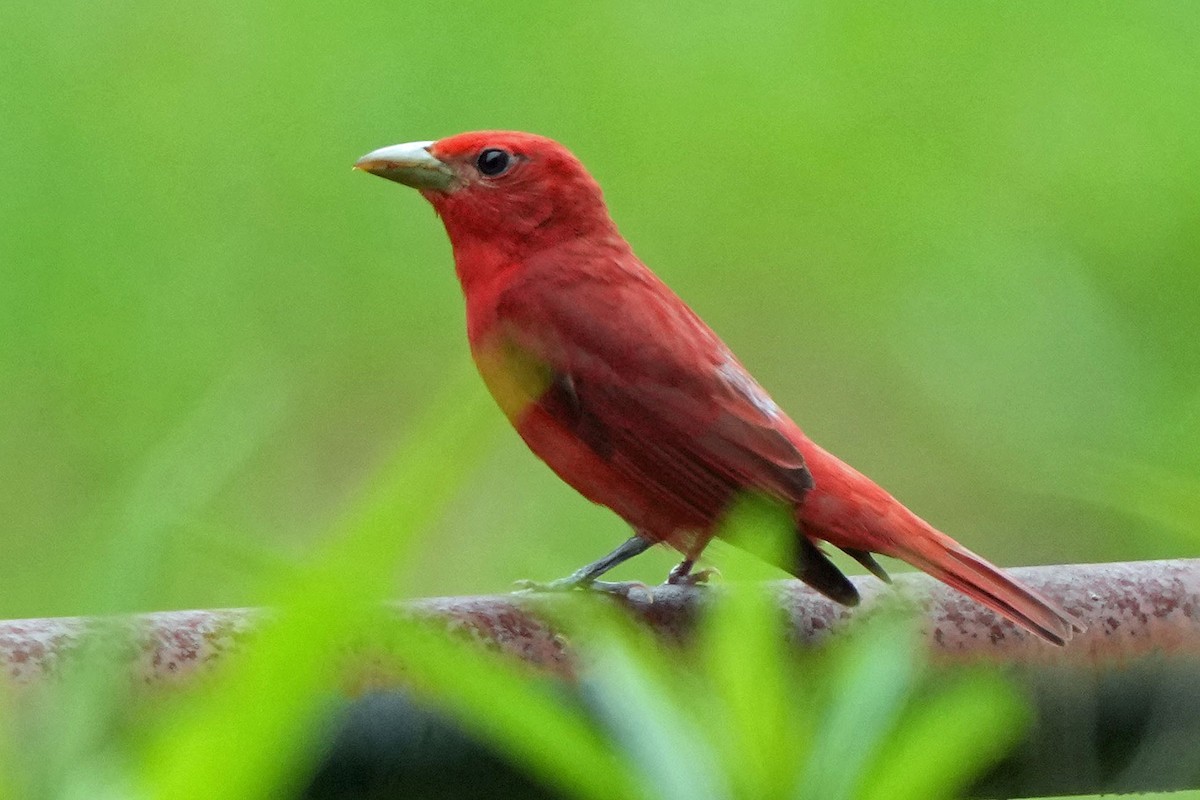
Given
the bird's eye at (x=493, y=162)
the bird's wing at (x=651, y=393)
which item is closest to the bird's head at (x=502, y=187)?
the bird's eye at (x=493, y=162)

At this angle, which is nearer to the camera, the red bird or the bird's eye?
the red bird

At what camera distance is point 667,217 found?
3596 mm

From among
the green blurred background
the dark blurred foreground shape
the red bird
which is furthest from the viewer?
the green blurred background

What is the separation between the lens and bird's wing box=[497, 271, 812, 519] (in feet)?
4.91

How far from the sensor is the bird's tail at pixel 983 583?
2.72ft

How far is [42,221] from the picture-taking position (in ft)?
11.3

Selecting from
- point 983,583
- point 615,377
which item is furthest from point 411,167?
point 983,583

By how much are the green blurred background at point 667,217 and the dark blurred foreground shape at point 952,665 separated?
6.49 feet

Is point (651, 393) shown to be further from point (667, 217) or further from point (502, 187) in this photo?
point (667, 217)

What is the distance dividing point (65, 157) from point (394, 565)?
351 cm

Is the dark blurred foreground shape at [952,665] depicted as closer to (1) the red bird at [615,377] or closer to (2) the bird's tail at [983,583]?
(2) the bird's tail at [983,583]

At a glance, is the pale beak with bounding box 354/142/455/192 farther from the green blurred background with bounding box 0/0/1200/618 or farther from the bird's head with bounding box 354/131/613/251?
the green blurred background with bounding box 0/0/1200/618

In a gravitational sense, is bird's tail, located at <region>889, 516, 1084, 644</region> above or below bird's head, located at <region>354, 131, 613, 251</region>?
below

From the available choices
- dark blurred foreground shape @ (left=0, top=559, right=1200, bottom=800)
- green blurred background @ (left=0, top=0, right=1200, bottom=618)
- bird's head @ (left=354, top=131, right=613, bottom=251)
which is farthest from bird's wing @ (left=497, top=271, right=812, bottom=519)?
green blurred background @ (left=0, top=0, right=1200, bottom=618)
